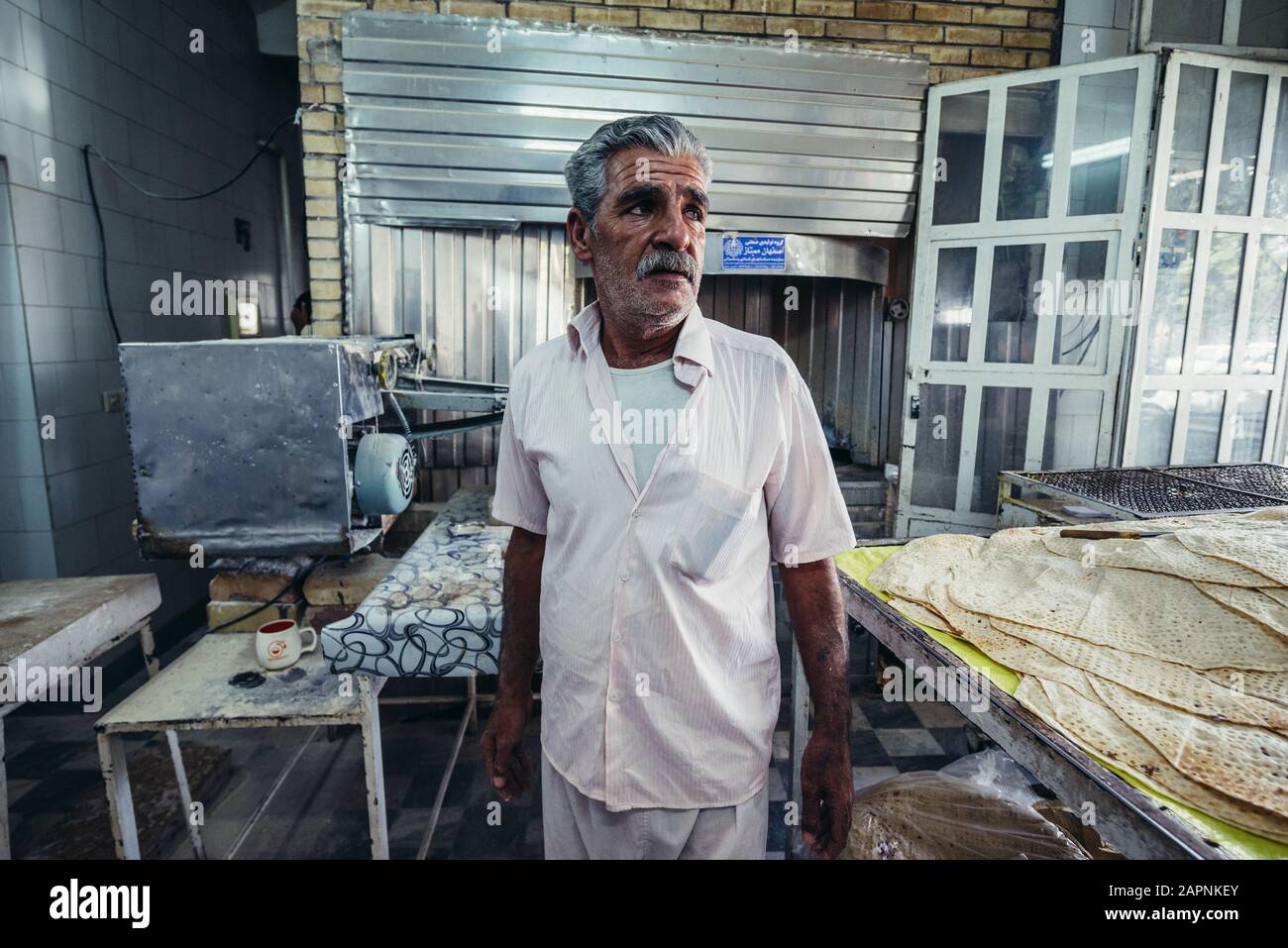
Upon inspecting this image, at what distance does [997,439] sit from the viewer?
11.8 feet

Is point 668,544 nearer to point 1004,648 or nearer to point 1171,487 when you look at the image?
point 1004,648

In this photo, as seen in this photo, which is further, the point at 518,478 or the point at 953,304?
the point at 953,304

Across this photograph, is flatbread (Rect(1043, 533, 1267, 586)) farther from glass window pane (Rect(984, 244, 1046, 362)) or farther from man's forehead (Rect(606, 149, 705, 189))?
glass window pane (Rect(984, 244, 1046, 362))

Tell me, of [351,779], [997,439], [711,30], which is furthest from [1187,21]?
[351,779]

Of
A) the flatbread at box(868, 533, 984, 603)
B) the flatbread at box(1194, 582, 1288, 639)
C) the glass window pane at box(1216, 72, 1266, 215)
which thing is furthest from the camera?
the glass window pane at box(1216, 72, 1266, 215)

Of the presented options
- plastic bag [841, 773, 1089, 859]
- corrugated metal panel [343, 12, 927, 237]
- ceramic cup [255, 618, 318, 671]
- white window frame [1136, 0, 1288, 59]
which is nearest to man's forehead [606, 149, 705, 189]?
plastic bag [841, 773, 1089, 859]

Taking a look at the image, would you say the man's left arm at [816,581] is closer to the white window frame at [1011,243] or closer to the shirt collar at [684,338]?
the shirt collar at [684,338]

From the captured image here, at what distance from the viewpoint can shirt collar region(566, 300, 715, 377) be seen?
1.26 metres

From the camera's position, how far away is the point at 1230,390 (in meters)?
3.47

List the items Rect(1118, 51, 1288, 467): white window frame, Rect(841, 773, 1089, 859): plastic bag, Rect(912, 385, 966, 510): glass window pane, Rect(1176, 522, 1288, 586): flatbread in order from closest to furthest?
Rect(1176, 522, 1288, 586): flatbread < Rect(841, 773, 1089, 859): plastic bag < Rect(1118, 51, 1288, 467): white window frame < Rect(912, 385, 966, 510): glass window pane

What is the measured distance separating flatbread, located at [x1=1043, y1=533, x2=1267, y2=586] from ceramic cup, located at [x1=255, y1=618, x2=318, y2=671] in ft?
7.22

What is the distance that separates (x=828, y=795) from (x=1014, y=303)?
10.1 ft

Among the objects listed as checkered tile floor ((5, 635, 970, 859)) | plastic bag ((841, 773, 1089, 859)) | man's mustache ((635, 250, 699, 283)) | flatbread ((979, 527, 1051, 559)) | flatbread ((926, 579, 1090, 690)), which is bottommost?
checkered tile floor ((5, 635, 970, 859))
